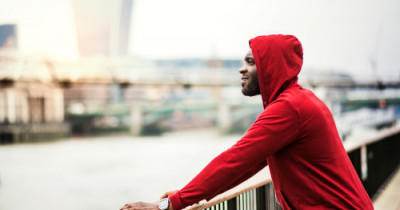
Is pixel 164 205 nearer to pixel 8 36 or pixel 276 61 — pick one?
pixel 276 61

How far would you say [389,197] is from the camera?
489 cm

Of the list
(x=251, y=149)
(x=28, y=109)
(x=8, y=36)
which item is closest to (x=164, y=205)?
(x=251, y=149)

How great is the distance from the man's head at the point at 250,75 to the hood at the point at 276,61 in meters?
0.07

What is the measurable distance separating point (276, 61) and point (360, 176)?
345 cm

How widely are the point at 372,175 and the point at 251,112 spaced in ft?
160

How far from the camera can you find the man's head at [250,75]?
131 cm

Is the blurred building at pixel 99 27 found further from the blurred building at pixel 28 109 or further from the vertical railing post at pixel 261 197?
the vertical railing post at pixel 261 197

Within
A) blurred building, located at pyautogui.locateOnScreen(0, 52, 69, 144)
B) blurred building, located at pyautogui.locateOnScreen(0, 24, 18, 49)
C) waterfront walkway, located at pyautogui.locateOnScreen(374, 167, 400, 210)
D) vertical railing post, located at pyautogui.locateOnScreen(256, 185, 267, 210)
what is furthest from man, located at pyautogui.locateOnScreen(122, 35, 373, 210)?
blurred building, located at pyautogui.locateOnScreen(0, 24, 18, 49)

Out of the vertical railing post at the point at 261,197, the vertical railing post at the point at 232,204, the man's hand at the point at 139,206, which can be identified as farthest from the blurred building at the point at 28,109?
the man's hand at the point at 139,206

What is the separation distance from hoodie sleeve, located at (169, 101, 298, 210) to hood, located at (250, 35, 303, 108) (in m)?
0.12

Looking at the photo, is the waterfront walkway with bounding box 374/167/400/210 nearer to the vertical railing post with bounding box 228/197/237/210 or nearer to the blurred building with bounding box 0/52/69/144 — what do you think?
the vertical railing post with bounding box 228/197/237/210

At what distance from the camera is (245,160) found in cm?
110

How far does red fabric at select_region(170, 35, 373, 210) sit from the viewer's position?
110 cm

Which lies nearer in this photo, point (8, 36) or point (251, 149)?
point (251, 149)
